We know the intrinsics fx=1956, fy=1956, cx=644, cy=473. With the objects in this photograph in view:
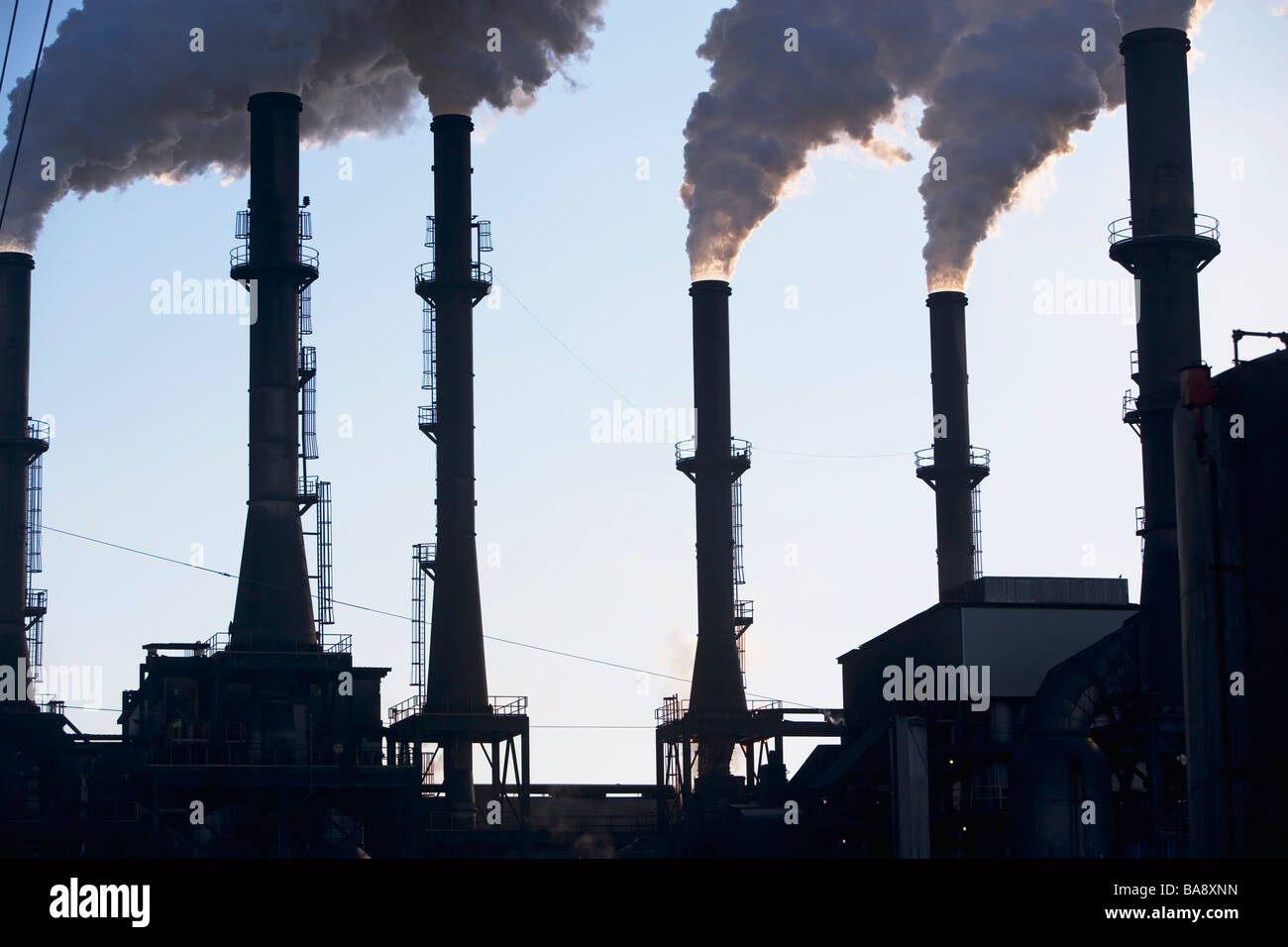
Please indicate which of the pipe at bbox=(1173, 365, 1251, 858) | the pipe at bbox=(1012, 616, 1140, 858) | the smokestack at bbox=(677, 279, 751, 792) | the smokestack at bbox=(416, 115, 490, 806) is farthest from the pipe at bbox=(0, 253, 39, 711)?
the pipe at bbox=(1173, 365, 1251, 858)

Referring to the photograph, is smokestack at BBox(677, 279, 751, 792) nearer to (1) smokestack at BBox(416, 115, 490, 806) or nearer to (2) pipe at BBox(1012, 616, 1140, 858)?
(1) smokestack at BBox(416, 115, 490, 806)

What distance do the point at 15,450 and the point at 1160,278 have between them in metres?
33.1

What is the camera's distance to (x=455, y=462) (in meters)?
55.7

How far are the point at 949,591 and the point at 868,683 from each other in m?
4.99

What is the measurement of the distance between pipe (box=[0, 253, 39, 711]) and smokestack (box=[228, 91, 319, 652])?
831 centimetres

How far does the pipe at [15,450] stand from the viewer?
56.4 metres

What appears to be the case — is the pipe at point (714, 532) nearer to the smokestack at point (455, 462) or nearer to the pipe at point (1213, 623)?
the smokestack at point (455, 462)

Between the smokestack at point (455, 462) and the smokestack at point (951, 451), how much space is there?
45.1 ft

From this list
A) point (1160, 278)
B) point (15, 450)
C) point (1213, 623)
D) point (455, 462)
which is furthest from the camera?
point (15, 450)

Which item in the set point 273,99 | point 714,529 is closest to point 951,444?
point 714,529

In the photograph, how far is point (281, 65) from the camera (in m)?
52.3

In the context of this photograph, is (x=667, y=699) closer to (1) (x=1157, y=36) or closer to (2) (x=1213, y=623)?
(1) (x=1157, y=36)

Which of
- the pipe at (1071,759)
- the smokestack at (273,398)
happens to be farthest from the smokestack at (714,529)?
the pipe at (1071,759)

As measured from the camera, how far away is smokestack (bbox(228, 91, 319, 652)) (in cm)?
5109
